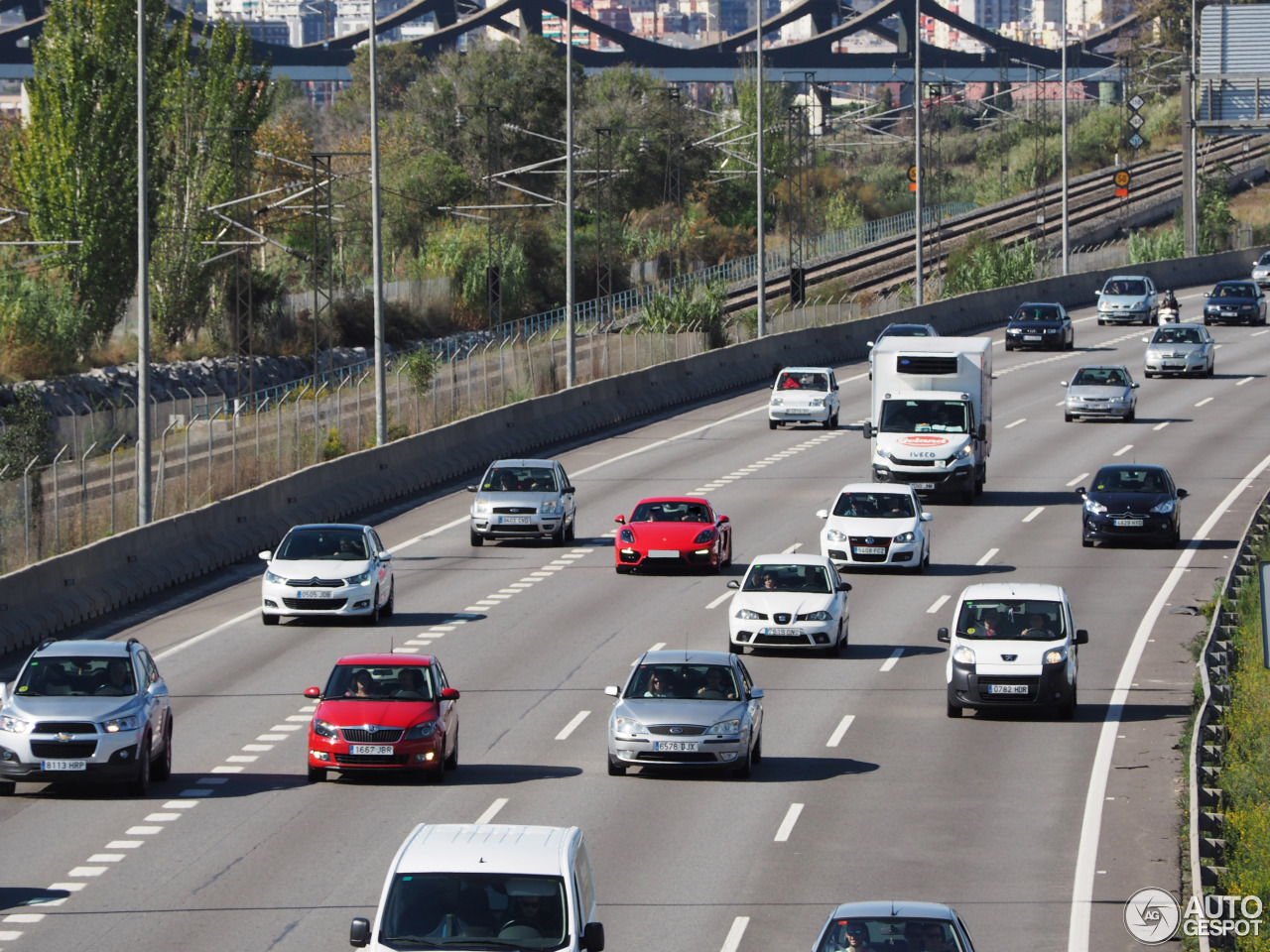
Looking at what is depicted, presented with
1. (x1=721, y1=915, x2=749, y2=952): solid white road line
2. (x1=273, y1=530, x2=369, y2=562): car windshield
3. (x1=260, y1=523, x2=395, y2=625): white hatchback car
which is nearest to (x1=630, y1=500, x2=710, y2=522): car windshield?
(x1=260, y1=523, x2=395, y2=625): white hatchback car

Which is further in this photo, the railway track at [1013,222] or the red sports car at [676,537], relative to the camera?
the railway track at [1013,222]

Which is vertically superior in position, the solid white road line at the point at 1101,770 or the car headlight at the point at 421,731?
the car headlight at the point at 421,731

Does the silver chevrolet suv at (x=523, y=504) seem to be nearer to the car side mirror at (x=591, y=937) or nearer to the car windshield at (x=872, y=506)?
the car windshield at (x=872, y=506)

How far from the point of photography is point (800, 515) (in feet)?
138

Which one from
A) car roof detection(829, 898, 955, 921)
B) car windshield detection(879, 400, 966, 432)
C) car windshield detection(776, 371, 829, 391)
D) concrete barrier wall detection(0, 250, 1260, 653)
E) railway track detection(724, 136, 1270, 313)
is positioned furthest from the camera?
railway track detection(724, 136, 1270, 313)

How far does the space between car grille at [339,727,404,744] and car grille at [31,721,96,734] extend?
2.55m

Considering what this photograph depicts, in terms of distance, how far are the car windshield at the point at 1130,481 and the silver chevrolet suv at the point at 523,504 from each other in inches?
387

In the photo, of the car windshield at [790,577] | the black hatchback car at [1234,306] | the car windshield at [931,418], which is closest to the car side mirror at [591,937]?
the car windshield at [790,577]

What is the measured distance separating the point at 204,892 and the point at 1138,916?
302 inches

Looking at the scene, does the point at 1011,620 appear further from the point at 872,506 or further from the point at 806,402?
the point at 806,402

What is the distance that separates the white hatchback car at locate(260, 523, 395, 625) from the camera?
3180cm

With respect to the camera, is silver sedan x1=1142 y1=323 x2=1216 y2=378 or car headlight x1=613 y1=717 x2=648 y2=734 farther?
silver sedan x1=1142 y1=323 x2=1216 y2=378

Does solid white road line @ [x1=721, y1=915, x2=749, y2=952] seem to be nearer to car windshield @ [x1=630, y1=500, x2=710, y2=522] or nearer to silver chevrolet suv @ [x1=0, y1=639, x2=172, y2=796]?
silver chevrolet suv @ [x1=0, y1=639, x2=172, y2=796]

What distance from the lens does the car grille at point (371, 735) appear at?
22.0 meters
